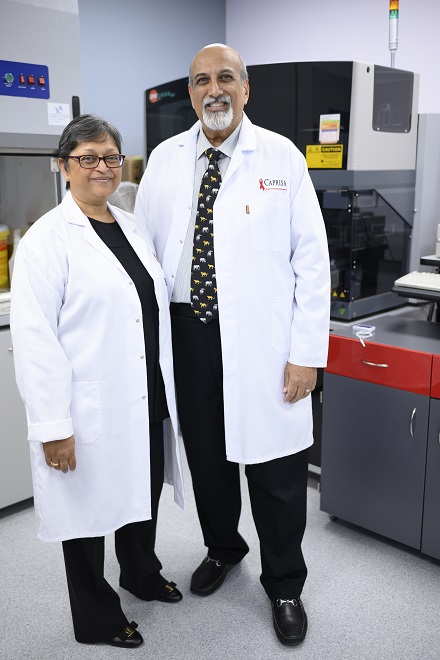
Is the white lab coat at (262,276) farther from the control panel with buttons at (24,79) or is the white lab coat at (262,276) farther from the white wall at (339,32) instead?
the white wall at (339,32)

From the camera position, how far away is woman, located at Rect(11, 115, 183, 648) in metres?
1.37

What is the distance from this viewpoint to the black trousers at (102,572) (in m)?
1.55

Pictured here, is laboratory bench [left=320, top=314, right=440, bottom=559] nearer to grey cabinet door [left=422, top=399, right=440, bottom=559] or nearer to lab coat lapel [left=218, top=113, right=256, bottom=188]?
grey cabinet door [left=422, top=399, right=440, bottom=559]

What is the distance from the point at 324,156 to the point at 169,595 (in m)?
1.46

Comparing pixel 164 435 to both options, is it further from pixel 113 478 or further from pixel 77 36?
pixel 77 36

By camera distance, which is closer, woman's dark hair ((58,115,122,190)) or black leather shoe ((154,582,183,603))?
woman's dark hair ((58,115,122,190))

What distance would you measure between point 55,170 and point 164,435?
116cm

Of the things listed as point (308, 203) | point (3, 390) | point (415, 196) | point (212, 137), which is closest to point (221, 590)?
point (3, 390)

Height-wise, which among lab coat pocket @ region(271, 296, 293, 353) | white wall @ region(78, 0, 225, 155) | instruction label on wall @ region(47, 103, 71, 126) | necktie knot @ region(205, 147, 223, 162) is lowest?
lab coat pocket @ region(271, 296, 293, 353)

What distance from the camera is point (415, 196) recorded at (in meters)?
2.36

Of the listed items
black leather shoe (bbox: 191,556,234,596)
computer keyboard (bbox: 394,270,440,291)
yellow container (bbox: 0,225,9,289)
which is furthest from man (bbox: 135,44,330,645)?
yellow container (bbox: 0,225,9,289)

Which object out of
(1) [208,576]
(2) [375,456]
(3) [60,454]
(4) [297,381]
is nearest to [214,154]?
(4) [297,381]

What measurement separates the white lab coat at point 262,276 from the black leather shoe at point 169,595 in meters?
0.48

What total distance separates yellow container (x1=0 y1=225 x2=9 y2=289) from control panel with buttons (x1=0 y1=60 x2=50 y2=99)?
0.51 m
